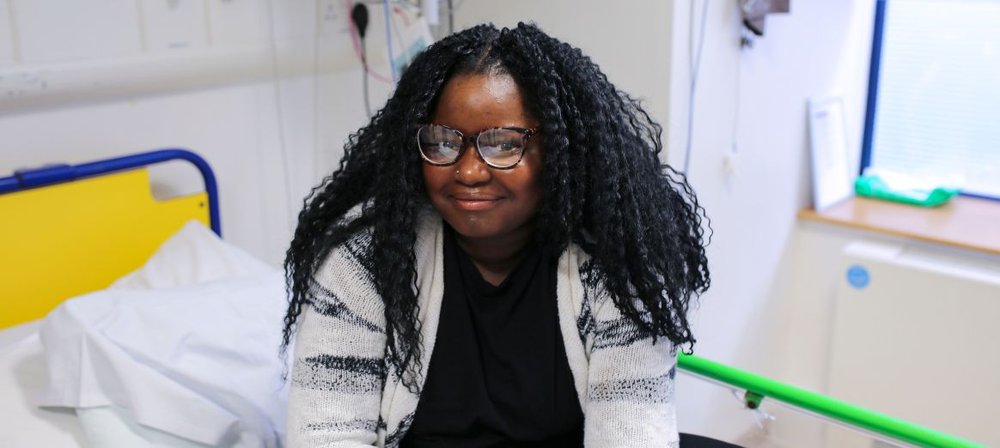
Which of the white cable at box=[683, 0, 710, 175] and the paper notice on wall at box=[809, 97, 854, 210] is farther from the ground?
the white cable at box=[683, 0, 710, 175]

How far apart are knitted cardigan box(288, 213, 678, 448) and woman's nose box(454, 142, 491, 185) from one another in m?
0.17

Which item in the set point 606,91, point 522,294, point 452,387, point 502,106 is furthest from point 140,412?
point 606,91

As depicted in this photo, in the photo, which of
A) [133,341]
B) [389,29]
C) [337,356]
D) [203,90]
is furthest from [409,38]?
[337,356]

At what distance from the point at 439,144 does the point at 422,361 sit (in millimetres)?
314

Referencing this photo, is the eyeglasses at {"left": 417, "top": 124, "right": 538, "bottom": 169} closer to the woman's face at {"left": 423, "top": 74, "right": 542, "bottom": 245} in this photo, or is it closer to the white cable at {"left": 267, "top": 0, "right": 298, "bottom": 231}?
the woman's face at {"left": 423, "top": 74, "right": 542, "bottom": 245}

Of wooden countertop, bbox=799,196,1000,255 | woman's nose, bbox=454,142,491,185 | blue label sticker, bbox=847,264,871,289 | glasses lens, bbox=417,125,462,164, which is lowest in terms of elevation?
blue label sticker, bbox=847,264,871,289

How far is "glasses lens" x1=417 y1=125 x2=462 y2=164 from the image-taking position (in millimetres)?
1290

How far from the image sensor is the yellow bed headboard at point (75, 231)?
1888 millimetres

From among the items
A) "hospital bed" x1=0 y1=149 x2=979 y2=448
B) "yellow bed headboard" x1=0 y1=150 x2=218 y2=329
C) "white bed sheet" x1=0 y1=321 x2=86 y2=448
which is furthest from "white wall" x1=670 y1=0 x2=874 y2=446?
"white bed sheet" x1=0 y1=321 x2=86 y2=448

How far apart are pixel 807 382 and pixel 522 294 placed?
5.25 ft

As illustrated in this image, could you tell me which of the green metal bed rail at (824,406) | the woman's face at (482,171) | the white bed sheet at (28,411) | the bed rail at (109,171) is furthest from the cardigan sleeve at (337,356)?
the bed rail at (109,171)

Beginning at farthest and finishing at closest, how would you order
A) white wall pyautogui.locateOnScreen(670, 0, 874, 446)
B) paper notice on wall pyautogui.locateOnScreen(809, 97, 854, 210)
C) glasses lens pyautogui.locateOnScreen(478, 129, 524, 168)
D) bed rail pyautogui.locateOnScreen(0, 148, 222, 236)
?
1. paper notice on wall pyautogui.locateOnScreen(809, 97, 854, 210)
2. white wall pyautogui.locateOnScreen(670, 0, 874, 446)
3. bed rail pyautogui.locateOnScreen(0, 148, 222, 236)
4. glasses lens pyautogui.locateOnScreen(478, 129, 524, 168)

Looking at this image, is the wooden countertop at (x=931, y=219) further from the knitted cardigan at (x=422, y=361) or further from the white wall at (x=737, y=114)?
the knitted cardigan at (x=422, y=361)

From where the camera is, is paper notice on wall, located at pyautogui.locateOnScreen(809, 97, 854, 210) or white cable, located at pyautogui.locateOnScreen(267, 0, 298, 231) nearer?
white cable, located at pyautogui.locateOnScreen(267, 0, 298, 231)
